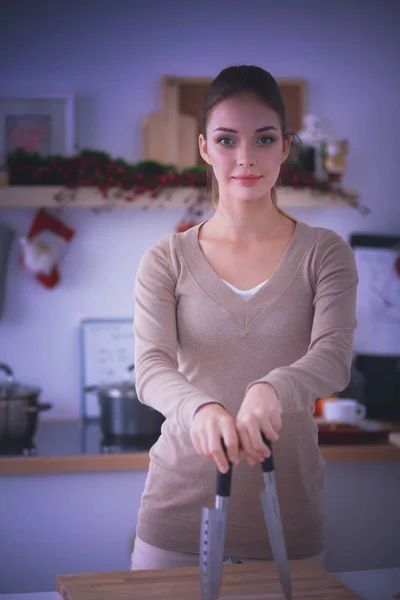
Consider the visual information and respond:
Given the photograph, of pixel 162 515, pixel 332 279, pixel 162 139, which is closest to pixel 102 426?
pixel 162 139

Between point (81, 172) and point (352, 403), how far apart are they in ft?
3.48

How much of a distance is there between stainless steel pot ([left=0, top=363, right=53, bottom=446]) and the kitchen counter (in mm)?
62

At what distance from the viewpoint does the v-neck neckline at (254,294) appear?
1.14m

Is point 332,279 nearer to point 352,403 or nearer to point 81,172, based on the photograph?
point 352,403

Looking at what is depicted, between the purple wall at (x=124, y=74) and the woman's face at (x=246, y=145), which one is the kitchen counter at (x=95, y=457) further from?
the woman's face at (x=246, y=145)

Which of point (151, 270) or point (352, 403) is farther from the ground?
point (151, 270)

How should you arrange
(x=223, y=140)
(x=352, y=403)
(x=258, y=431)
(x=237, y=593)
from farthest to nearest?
(x=352, y=403), (x=223, y=140), (x=237, y=593), (x=258, y=431)

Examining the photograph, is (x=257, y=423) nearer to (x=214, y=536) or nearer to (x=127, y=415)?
(x=214, y=536)

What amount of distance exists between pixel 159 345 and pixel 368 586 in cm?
43

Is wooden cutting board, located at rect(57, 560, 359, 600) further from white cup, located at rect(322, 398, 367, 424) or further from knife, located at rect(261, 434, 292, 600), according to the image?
white cup, located at rect(322, 398, 367, 424)

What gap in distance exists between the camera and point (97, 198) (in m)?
2.49

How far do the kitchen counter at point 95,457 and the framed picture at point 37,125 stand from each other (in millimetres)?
938

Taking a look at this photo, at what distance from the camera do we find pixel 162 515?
1.20 metres

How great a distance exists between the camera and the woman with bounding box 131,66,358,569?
1115mm
